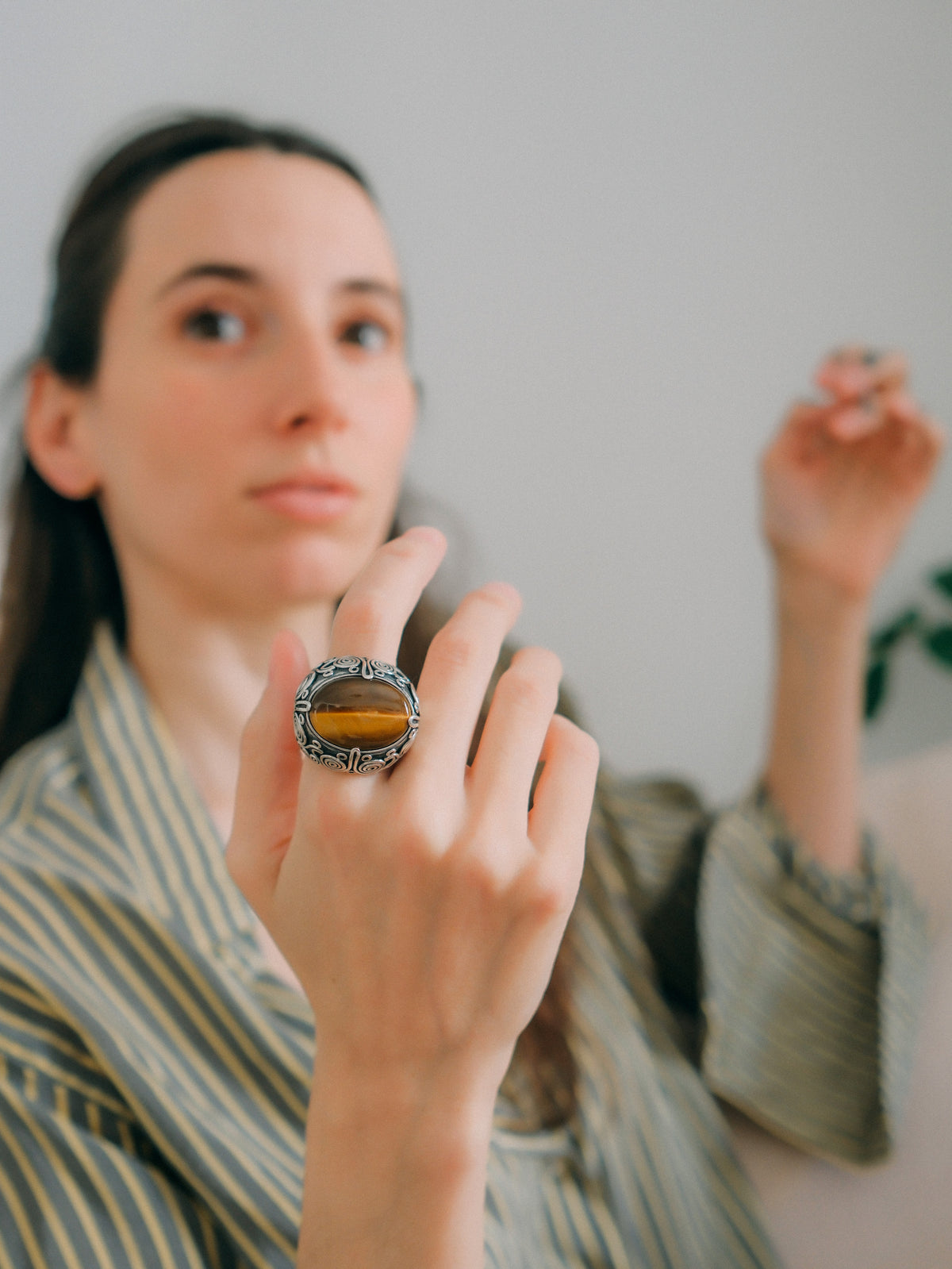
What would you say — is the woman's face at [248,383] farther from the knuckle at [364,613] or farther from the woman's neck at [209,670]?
the knuckle at [364,613]

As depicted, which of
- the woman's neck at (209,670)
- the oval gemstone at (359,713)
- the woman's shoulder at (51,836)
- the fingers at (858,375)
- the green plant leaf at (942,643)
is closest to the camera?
the oval gemstone at (359,713)

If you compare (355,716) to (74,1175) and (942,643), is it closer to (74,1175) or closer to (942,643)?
(74,1175)

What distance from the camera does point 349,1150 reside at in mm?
325

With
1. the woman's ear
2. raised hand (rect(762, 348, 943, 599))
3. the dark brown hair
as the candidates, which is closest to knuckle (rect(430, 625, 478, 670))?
the dark brown hair

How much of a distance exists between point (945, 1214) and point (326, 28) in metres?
1.00

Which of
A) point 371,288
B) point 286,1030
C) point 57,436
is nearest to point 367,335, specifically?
point 371,288

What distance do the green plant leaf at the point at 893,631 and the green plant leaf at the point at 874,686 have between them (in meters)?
0.02

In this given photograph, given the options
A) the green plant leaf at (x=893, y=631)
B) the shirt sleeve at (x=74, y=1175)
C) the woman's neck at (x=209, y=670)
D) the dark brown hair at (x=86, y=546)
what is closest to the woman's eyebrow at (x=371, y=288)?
the dark brown hair at (x=86, y=546)

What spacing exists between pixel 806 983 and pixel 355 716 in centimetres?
62

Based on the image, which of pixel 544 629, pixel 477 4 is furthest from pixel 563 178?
pixel 544 629

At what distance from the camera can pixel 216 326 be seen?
571mm

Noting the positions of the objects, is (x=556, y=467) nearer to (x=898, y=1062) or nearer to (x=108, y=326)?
(x=108, y=326)

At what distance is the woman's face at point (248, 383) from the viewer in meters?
0.56

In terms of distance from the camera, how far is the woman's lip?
1.84ft
